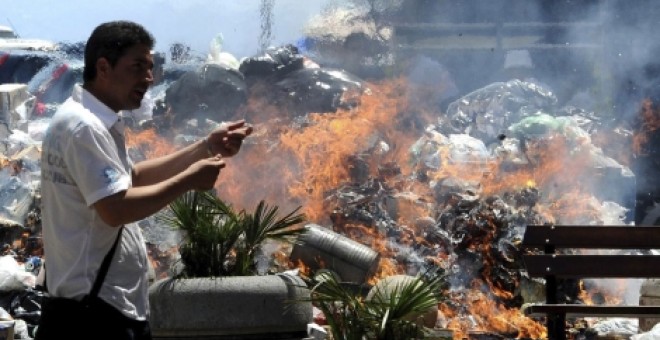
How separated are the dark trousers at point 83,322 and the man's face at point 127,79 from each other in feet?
1.80

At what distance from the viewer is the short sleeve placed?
3.04 m

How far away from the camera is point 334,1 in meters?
22.0

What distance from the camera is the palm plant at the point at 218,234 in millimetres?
5672

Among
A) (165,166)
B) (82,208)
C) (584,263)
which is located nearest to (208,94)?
(584,263)

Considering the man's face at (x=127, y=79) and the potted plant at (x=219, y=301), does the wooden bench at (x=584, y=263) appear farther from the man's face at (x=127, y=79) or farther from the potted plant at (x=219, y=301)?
the man's face at (x=127, y=79)

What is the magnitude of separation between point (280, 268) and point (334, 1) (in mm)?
13437

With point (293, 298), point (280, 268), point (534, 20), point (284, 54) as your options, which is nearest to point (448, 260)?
point (280, 268)

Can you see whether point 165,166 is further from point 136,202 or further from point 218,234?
point 218,234

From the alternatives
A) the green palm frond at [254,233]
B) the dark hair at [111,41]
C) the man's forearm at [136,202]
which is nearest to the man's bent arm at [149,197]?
the man's forearm at [136,202]

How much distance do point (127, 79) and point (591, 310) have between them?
3.71 meters

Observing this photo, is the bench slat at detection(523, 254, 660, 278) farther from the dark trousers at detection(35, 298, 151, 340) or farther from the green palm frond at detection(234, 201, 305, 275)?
the dark trousers at detection(35, 298, 151, 340)

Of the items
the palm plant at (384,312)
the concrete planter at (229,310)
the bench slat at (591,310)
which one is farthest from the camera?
the bench slat at (591,310)

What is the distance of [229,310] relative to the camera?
212 inches

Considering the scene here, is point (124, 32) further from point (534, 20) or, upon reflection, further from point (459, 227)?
point (534, 20)
